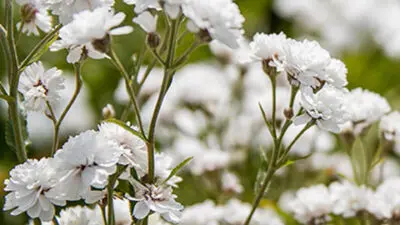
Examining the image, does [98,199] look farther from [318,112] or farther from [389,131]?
[389,131]

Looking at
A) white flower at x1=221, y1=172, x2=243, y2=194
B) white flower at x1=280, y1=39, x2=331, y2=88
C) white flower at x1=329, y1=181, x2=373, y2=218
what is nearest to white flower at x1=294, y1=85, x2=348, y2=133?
white flower at x1=280, y1=39, x2=331, y2=88

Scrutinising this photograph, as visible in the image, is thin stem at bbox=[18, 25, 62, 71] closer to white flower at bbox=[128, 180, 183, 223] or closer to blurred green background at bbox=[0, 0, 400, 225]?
white flower at bbox=[128, 180, 183, 223]

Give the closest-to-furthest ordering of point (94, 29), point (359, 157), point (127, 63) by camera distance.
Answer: point (94, 29), point (359, 157), point (127, 63)

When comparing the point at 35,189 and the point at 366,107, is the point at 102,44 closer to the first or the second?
the point at 35,189

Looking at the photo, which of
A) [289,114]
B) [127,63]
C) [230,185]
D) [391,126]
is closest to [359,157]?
[391,126]

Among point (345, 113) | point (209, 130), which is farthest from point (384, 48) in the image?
point (345, 113)

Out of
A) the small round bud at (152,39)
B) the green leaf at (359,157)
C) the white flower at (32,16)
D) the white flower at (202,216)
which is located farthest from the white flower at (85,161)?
the green leaf at (359,157)
